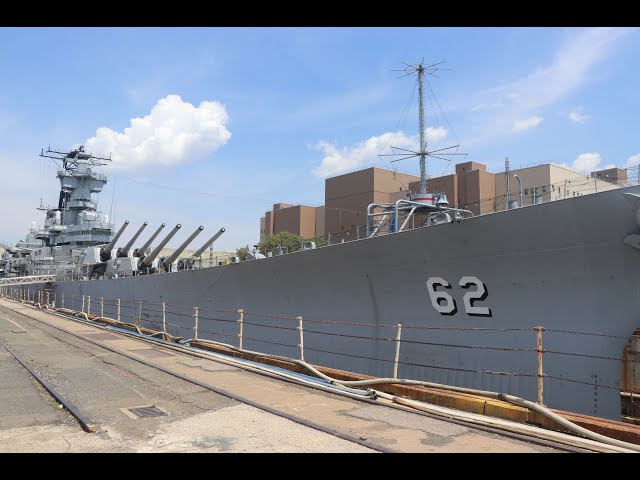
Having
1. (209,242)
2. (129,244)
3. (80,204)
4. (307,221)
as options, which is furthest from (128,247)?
(307,221)

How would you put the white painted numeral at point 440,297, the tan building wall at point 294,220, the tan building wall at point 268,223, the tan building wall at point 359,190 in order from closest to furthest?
the white painted numeral at point 440,297 → the tan building wall at point 359,190 → the tan building wall at point 294,220 → the tan building wall at point 268,223

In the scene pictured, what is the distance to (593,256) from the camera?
220 inches

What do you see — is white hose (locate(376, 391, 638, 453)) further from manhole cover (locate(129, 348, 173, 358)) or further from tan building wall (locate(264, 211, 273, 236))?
tan building wall (locate(264, 211, 273, 236))

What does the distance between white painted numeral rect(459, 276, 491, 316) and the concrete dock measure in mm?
2347

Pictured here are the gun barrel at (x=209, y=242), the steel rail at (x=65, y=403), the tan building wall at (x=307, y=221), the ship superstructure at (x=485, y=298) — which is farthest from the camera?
the tan building wall at (x=307, y=221)

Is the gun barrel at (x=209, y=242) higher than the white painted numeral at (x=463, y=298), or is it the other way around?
the gun barrel at (x=209, y=242)

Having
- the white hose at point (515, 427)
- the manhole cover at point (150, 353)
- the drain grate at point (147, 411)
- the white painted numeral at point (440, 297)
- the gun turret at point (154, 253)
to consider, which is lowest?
the manhole cover at point (150, 353)

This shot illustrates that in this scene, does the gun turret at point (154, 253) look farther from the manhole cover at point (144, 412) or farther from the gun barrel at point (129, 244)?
the manhole cover at point (144, 412)

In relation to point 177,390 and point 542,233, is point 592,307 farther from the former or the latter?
point 177,390

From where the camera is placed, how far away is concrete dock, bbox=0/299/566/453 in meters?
3.50

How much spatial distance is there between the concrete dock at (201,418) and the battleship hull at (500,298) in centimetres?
90

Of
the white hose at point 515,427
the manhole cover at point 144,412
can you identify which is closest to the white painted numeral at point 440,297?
the white hose at point 515,427

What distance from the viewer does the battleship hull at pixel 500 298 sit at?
17.9 feet

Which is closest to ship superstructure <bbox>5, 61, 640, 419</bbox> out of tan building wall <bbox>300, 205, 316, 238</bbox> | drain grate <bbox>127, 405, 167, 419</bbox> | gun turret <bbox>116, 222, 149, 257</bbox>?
drain grate <bbox>127, 405, 167, 419</bbox>
